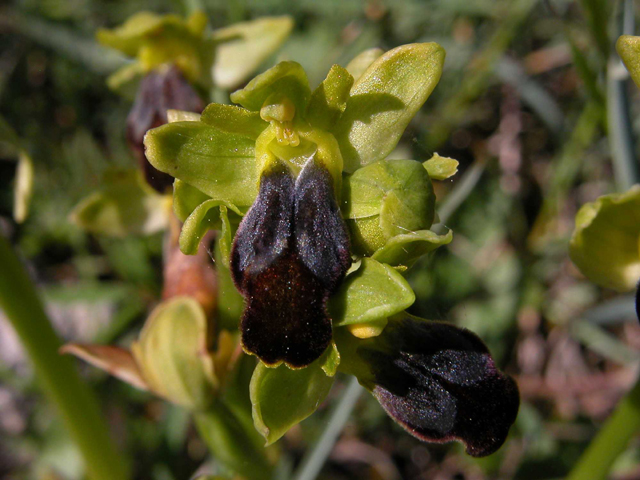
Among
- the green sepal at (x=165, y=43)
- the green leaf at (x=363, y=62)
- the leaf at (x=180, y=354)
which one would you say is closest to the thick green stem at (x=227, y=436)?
the leaf at (x=180, y=354)

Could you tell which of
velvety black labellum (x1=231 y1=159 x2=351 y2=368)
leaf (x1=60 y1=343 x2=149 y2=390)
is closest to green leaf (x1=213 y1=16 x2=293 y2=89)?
leaf (x1=60 y1=343 x2=149 y2=390)

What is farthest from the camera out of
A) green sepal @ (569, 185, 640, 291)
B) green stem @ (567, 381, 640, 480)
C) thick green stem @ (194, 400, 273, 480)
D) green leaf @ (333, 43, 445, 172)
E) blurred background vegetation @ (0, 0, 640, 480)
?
blurred background vegetation @ (0, 0, 640, 480)

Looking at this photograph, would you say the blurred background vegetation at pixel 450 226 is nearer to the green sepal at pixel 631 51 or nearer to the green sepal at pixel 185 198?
the green sepal at pixel 185 198

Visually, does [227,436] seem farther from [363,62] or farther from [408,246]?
[363,62]

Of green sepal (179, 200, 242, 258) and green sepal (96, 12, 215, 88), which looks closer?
green sepal (179, 200, 242, 258)

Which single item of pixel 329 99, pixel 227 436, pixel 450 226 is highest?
pixel 329 99

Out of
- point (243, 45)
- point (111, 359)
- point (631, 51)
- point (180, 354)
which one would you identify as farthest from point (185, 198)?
point (243, 45)

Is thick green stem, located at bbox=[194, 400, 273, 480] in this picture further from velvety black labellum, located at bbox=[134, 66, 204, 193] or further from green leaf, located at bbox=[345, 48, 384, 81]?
green leaf, located at bbox=[345, 48, 384, 81]
